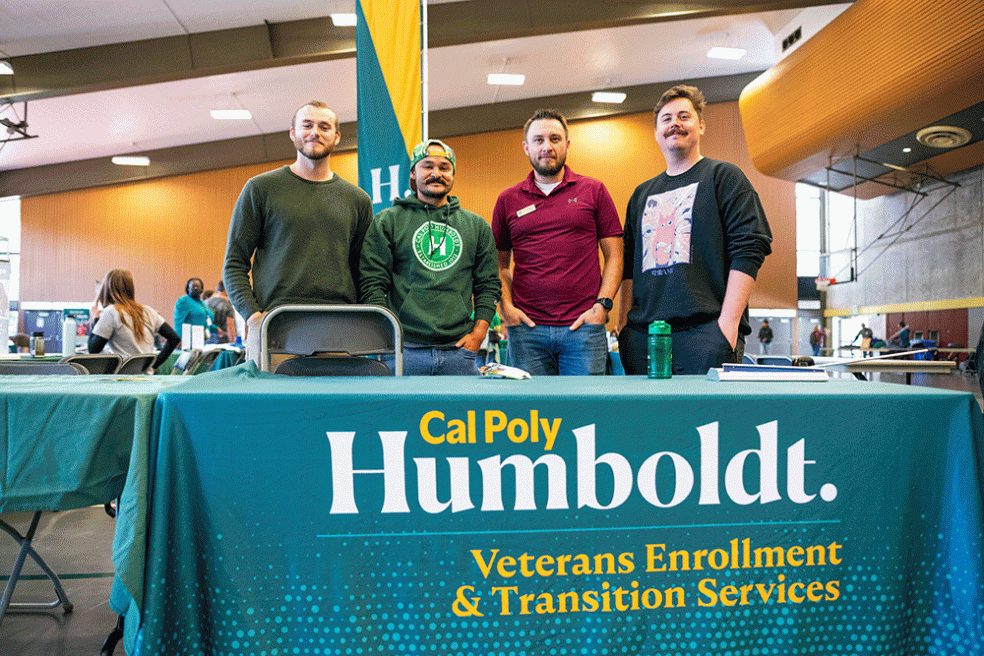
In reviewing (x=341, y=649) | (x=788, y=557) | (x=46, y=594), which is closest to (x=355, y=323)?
(x=341, y=649)

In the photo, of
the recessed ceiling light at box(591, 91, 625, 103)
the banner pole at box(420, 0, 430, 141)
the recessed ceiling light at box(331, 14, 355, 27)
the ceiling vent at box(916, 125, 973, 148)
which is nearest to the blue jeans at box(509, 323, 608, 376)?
the banner pole at box(420, 0, 430, 141)

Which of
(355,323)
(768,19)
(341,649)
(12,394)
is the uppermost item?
(768,19)

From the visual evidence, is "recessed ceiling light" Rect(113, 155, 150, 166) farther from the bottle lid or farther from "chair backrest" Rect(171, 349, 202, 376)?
the bottle lid

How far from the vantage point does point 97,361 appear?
10.5 ft

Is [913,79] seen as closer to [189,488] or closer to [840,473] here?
[840,473]

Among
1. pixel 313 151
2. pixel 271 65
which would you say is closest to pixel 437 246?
pixel 313 151

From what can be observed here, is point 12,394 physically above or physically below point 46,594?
above

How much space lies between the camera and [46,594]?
85.6 inches

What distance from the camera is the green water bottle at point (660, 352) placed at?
1.57m

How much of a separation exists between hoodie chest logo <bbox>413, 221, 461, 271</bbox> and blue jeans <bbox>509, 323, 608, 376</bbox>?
0.37 m

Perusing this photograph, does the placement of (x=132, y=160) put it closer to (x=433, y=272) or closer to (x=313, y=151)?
(x=313, y=151)

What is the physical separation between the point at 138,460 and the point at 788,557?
121 cm

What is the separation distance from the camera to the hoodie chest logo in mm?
2285

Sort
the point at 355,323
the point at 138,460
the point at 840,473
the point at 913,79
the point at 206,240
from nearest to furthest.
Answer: the point at 138,460 < the point at 840,473 < the point at 355,323 < the point at 913,79 < the point at 206,240
